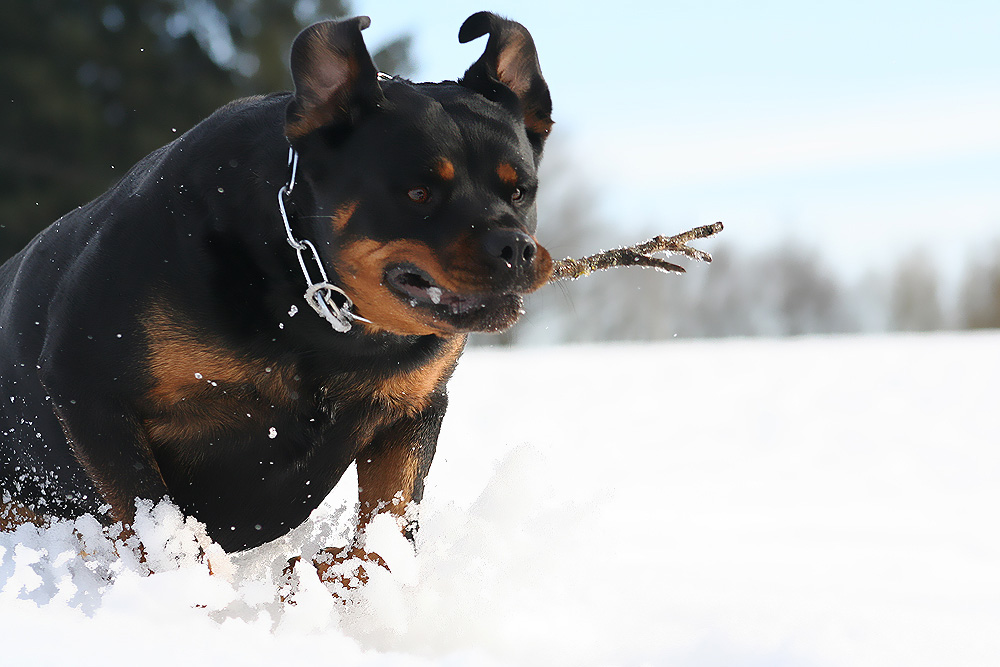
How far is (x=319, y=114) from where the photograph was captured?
8.30 ft

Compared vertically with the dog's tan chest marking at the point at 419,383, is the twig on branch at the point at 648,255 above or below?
above

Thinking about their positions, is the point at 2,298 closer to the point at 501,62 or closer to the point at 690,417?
the point at 501,62

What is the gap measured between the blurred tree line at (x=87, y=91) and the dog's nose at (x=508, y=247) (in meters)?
15.5

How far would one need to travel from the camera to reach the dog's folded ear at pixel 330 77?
2.49m

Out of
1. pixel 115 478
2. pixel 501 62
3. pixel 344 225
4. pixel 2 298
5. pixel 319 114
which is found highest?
pixel 501 62

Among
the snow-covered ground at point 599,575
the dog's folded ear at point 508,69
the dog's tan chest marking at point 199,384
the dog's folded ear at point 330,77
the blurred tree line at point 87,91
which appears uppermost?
the blurred tree line at point 87,91

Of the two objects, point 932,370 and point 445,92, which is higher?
point 445,92

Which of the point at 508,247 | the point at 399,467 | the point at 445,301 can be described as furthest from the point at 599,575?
the point at 508,247

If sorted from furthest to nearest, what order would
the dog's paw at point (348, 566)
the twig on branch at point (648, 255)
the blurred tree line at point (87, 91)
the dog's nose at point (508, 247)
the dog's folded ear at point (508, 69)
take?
the blurred tree line at point (87, 91), the twig on branch at point (648, 255), the dog's paw at point (348, 566), the dog's folded ear at point (508, 69), the dog's nose at point (508, 247)

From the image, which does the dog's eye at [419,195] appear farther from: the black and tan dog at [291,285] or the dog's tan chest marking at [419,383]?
the dog's tan chest marking at [419,383]

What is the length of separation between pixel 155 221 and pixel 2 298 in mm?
978

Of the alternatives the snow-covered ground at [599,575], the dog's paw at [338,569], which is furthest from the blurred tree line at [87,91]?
the dog's paw at [338,569]

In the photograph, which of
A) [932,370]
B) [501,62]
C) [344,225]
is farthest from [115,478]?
[932,370]

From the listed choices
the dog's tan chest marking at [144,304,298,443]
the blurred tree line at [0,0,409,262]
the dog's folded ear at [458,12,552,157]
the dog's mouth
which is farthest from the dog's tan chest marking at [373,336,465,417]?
the blurred tree line at [0,0,409,262]
